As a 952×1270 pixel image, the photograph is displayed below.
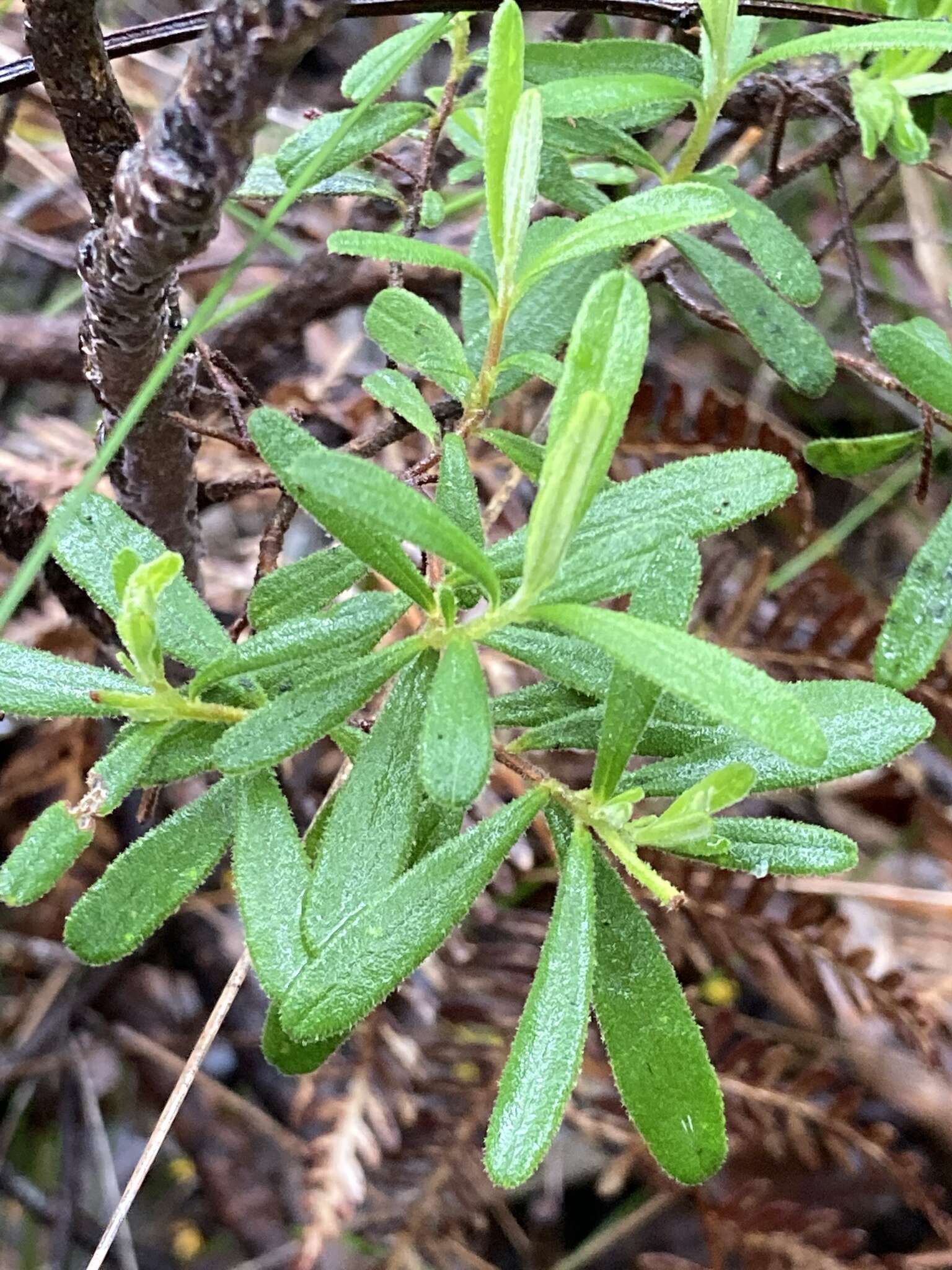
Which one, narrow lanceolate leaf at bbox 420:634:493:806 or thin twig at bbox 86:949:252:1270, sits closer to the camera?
narrow lanceolate leaf at bbox 420:634:493:806

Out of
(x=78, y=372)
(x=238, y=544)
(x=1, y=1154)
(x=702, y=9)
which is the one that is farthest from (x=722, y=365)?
(x=1, y=1154)

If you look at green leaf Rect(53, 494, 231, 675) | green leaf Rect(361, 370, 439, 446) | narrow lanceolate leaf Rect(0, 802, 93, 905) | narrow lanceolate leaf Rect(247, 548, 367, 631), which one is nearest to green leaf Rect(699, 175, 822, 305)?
green leaf Rect(361, 370, 439, 446)

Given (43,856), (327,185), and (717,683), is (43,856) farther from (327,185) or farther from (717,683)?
(327,185)

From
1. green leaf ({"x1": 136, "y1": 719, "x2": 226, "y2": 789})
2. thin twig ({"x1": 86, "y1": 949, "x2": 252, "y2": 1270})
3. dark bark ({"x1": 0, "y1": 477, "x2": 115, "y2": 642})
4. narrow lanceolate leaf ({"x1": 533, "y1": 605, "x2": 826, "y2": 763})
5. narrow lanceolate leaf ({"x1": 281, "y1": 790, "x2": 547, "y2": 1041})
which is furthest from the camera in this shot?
dark bark ({"x1": 0, "y1": 477, "x2": 115, "y2": 642})

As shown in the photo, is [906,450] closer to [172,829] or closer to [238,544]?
[172,829]

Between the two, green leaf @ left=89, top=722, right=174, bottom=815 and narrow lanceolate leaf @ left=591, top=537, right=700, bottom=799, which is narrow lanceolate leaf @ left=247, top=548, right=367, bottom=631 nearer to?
green leaf @ left=89, top=722, right=174, bottom=815
